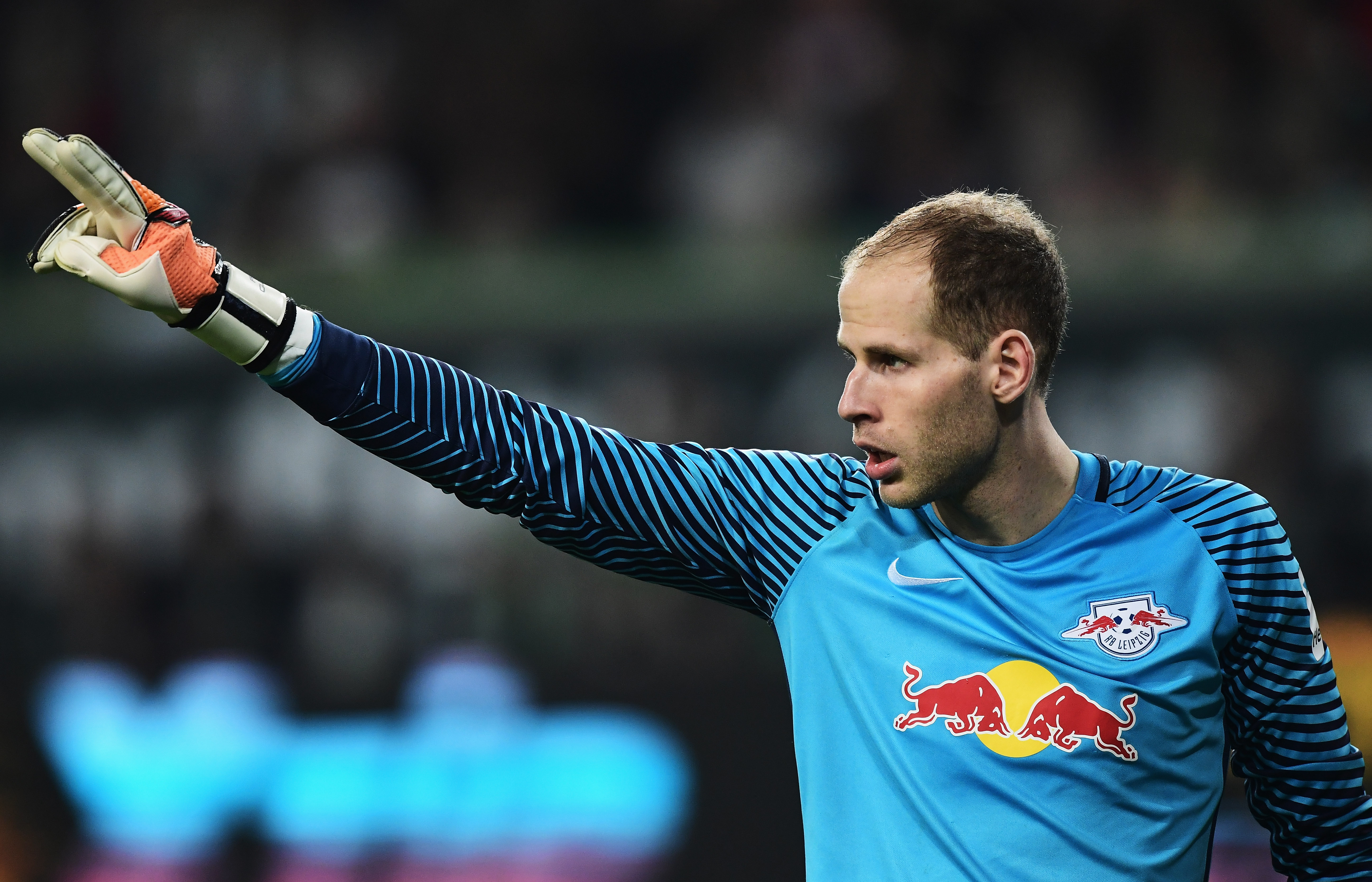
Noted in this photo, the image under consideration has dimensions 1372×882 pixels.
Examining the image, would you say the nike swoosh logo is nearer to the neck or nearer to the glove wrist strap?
the neck

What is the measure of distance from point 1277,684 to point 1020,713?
428mm

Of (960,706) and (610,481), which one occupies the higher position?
(610,481)

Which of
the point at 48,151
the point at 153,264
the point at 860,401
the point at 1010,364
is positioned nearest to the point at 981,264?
the point at 1010,364

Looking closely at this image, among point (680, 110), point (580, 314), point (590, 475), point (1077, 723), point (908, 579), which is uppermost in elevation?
point (680, 110)

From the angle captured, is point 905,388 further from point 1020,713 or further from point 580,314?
point 580,314

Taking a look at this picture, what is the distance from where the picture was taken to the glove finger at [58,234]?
2062 mm

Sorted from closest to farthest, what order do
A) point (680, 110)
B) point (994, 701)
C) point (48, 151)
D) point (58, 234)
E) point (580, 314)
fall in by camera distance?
point (48, 151)
point (58, 234)
point (994, 701)
point (580, 314)
point (680, 110)

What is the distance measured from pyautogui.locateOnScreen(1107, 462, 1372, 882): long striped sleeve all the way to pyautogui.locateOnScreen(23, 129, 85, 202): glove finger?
164cm

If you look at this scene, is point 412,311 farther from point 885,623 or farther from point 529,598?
point 885,623

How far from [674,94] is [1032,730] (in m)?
5.97

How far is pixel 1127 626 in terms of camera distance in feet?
7.27

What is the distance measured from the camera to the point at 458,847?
532 centimetres

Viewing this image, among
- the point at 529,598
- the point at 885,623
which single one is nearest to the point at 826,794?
the point at 885,623

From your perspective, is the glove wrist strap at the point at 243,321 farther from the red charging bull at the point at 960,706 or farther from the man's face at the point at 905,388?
the red charging bull at the point at 960,706
